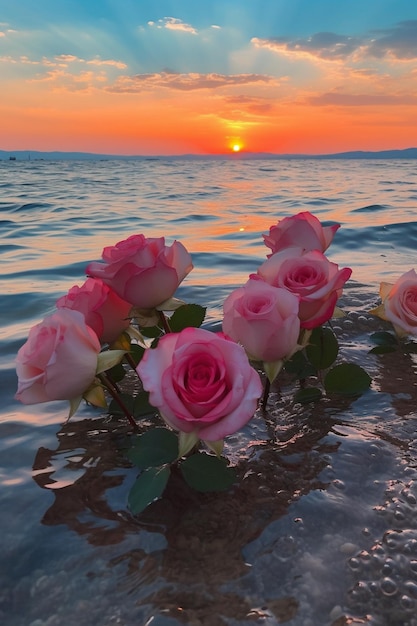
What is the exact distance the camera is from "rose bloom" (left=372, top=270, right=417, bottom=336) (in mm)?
2318

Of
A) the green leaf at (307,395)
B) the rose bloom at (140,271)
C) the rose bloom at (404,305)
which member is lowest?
the green leaf at (307,395)

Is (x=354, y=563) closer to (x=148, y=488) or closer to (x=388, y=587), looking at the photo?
(x=388, y=587)

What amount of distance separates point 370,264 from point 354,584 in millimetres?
5361

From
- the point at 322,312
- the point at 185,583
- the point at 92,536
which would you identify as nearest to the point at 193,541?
the point at 185,583

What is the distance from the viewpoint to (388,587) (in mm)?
1349

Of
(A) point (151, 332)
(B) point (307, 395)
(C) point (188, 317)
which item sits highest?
(C) point (188, 317)

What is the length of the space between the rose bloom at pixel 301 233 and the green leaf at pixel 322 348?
0.34 metres

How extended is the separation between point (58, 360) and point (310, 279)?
847 millimetres

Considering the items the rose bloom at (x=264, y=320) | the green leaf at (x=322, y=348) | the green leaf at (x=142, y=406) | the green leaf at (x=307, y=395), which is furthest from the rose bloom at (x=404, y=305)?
the green leaf at (x=142, y=406)

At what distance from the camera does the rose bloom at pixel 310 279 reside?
1.82m

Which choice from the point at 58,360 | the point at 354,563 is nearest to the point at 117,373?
the point at 58,360

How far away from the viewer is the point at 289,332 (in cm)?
163

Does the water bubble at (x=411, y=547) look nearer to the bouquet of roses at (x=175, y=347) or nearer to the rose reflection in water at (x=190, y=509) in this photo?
the rose reflection in water at (x=190, y=509)

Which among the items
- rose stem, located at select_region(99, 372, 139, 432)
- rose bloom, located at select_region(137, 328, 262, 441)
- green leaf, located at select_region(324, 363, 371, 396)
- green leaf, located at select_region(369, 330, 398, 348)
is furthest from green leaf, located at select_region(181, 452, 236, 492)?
green leaf, located at select_region(369, 330, 398, 348)
